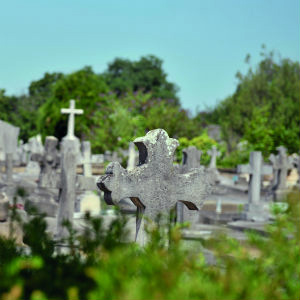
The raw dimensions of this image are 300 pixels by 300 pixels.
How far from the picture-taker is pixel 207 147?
34.8m

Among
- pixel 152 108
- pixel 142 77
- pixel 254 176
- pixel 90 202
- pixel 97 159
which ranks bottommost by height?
pixel 90 202

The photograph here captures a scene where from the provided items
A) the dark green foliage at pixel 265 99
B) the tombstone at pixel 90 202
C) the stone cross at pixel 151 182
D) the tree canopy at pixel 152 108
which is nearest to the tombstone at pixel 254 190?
the tombstone at pixel 90 202

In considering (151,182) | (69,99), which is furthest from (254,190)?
(69,99)

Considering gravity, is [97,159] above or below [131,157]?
above

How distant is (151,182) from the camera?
507cm

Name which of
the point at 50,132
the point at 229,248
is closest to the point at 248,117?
the point at 50,132

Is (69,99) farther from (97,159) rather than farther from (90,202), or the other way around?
(90,202)

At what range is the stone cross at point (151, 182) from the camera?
4.94 metres

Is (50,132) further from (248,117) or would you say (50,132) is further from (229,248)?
(229,248)

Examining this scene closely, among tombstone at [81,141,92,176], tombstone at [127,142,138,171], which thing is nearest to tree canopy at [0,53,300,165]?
tombstone at [127,142,138,171]

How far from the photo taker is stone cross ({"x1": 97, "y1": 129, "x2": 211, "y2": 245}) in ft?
16.2

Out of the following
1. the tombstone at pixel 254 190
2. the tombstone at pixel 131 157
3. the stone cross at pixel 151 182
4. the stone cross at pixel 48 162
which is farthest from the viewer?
the tombstone at pixel 131 157

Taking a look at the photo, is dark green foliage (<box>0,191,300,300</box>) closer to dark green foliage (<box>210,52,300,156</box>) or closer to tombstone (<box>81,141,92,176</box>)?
tombstone (<box>81,141,92,176</box>)

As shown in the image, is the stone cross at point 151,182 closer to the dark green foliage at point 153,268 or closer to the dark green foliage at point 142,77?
the dark green foliage at point 153,268
